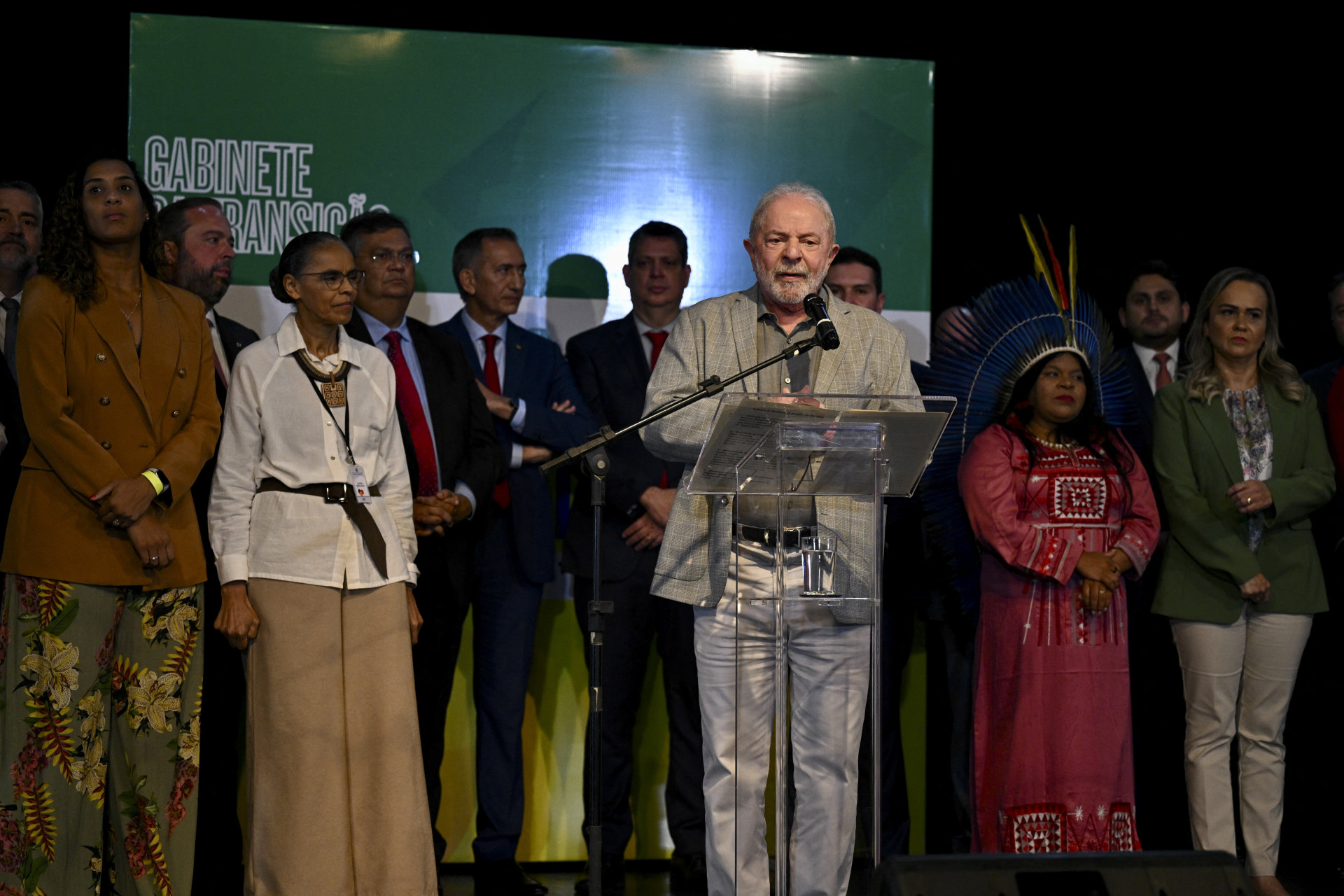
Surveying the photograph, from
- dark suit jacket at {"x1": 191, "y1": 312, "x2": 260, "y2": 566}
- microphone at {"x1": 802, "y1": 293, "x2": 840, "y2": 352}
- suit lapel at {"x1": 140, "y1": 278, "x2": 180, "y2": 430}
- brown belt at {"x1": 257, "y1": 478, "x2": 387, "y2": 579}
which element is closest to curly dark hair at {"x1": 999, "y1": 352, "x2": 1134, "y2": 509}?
microphone at {"x1": 802, "y1": 293, "x2": 840, "y2": 352}

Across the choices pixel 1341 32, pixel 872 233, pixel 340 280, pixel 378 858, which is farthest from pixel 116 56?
pixel 1341 32

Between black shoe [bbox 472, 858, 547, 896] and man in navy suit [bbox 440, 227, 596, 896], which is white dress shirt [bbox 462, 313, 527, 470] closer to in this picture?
man in navy suit [bbox 440, 227, 596, 896]

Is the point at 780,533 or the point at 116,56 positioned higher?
the point at 116,56

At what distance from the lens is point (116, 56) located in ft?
17.6

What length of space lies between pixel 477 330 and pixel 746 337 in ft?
5.37

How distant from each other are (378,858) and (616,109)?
9.03 ft

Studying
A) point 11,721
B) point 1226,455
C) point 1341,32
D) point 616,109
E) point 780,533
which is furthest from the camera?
point 1341,32

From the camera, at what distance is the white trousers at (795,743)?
2977 mm

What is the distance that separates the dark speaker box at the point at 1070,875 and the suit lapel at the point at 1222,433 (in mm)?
2068

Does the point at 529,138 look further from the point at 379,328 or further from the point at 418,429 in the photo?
the point at 418,429

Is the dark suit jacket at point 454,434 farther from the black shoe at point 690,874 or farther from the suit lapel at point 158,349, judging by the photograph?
the black shoe at point 690,874

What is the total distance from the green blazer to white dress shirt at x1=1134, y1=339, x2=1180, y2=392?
2.71ft

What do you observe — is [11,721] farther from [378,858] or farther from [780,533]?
[780,533]

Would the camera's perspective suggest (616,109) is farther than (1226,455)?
Yes
